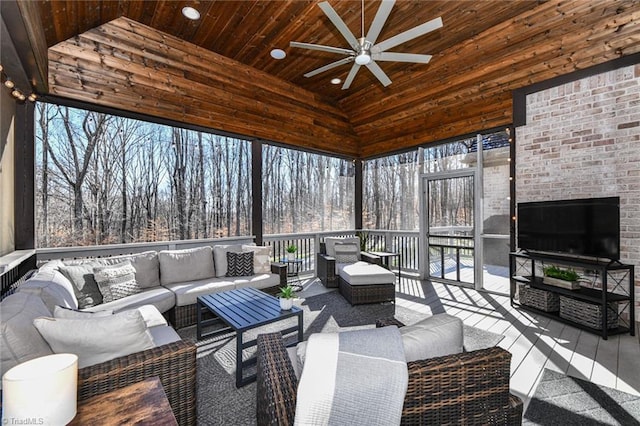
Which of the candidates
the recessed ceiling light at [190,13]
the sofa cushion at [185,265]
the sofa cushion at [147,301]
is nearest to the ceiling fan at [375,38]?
the recessed ceiling light at [190,13]

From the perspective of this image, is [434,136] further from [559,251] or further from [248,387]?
[248,387]

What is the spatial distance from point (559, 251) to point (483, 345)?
1.76m

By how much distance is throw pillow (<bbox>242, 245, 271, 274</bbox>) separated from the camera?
416 centimetres

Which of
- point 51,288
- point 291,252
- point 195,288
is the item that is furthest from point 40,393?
point 291,252

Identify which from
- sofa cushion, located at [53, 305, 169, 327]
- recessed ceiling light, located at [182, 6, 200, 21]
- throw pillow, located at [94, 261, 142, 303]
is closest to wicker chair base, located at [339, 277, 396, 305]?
sofa cushion, located at [53, 305, 169, 327]

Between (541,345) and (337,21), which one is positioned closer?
(337,21)

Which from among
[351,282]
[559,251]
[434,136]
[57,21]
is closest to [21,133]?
[57,21]

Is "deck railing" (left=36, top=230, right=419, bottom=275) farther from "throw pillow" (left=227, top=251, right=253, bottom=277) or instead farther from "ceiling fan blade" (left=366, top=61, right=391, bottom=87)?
"ceiling fan blade" (left=366, top=61, right=391, bottom=87)

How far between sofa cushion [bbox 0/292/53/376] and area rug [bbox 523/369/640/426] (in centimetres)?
279

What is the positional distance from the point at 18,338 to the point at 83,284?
1.83 metres

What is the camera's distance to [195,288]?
3373 millimetres

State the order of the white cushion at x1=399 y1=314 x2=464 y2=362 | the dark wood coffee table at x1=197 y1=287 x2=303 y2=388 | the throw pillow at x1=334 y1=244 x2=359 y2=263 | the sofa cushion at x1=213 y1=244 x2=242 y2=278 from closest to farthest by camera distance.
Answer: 1. the white cushion at x1=399 y1=314 x2=464 y2=362
2. the dark wood coffee table at x1=197 y1=287 x2=303 y2=388
3. the sofa cushion at x1=213 y1=244 x2=242 y2=278
4. the throw pillow at x1=334 y1=244 x2=359 y2=263

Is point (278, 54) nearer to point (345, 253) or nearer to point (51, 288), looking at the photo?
point (345, 253)

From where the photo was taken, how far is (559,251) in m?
3.63
